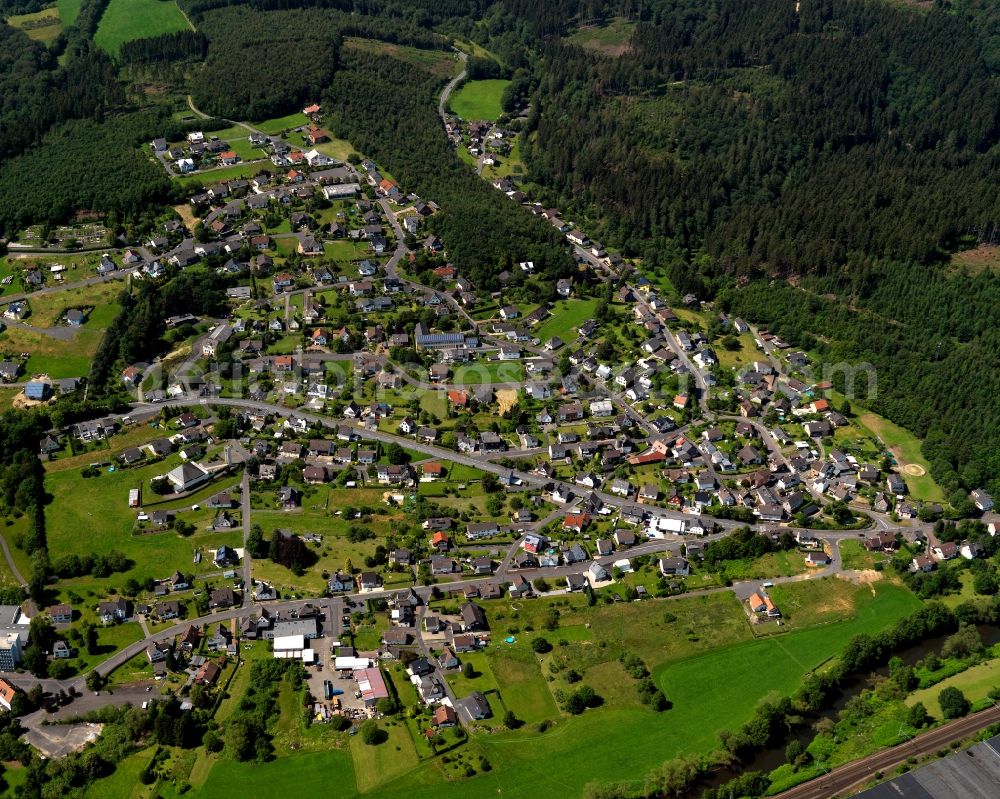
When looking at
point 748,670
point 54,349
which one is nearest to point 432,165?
point 54,349

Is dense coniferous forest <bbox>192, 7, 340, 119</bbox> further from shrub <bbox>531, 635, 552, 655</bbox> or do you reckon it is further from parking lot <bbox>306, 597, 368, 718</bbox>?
shrub <bbox>531, 635, 552, 655</bbox>

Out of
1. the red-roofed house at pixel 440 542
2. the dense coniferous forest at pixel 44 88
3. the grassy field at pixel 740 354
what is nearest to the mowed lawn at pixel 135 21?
the dense coniferous forest at pixel 44 88

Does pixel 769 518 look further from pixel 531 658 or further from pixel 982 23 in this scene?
pixel 982 23

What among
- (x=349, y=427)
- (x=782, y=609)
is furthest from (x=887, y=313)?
(x=349, y=427)

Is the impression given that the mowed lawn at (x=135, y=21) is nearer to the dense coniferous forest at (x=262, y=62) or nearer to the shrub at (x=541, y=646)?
the dense coniferous forest at (x=262, y=62)

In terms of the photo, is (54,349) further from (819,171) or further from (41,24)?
(819,171)

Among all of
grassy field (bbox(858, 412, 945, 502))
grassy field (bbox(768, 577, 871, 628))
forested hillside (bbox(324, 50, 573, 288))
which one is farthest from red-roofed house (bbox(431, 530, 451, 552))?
forested hillside (bbox(324, 50, 573, 288))

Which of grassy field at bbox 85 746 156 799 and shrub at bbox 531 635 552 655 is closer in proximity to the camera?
grassy field at bbox 85 746 156 799
